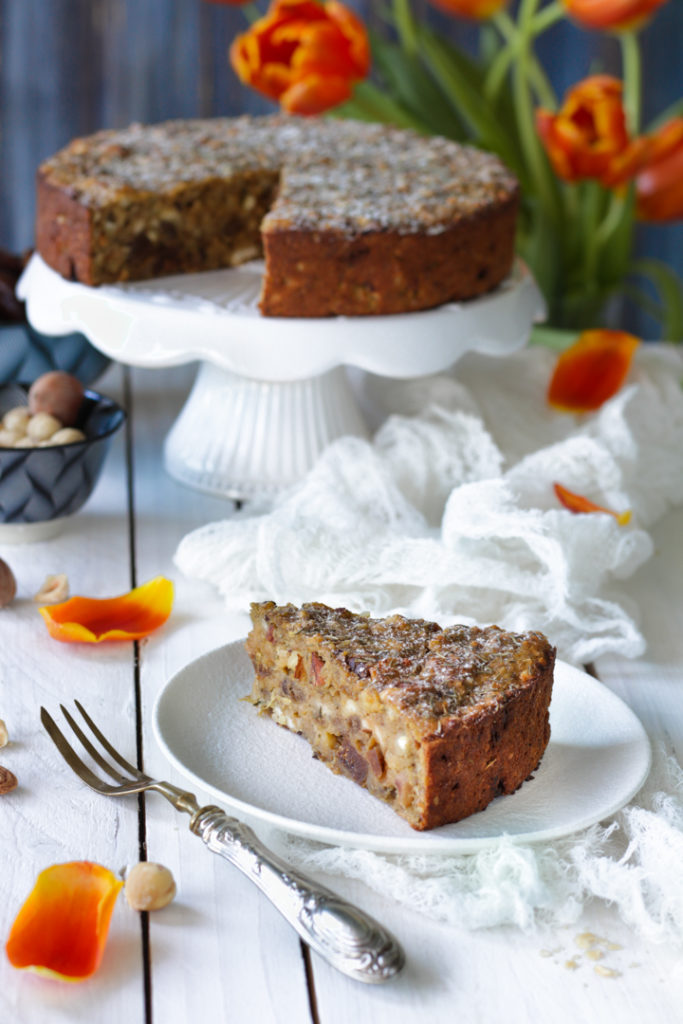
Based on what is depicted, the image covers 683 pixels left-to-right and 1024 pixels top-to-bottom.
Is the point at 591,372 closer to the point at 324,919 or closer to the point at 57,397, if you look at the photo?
the point at 57,397

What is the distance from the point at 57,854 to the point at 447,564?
0.55 meters

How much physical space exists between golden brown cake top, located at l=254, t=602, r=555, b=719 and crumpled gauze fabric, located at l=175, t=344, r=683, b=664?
0.21 m

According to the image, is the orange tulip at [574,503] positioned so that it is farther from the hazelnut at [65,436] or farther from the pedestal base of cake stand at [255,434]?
the hazelnut at [65,436]

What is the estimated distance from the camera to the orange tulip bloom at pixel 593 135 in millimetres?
1957

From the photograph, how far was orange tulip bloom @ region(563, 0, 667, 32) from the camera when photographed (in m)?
1.85

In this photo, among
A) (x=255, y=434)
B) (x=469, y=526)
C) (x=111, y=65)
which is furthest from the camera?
(x=111, y=65)

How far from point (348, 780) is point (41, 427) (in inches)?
27.6

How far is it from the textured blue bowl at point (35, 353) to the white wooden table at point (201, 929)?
506mm

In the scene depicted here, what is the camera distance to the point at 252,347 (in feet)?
5.09

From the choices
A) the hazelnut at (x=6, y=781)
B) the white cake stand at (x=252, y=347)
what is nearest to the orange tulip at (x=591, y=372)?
the white cake stand at (x=252, y=347)

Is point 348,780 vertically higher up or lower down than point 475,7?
lower down

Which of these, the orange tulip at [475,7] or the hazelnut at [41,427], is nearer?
the hazelnut at [41,427]

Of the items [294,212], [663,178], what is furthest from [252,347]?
[663,178]

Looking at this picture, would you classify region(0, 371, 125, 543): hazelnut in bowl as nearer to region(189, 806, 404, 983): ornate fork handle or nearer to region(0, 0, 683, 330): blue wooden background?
region(189, 806, 404, 983): ornate fork handle
